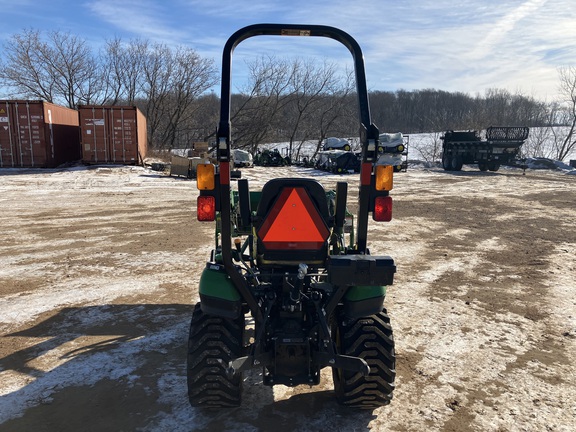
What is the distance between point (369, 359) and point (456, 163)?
25699mm

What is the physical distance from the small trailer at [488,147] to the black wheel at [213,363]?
2433 cm

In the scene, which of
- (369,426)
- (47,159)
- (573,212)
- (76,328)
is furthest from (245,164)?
(369,426)

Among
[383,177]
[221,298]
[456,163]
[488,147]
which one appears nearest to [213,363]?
[221,298]

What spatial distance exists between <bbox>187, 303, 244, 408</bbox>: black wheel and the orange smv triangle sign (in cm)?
63

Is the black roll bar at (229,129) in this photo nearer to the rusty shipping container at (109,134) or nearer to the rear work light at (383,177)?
the rear work light at (383,177)

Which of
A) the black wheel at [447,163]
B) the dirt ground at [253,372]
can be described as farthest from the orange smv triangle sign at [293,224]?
the black wheel at [447,163]

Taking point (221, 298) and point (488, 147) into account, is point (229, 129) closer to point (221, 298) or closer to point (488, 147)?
point (221, 298)

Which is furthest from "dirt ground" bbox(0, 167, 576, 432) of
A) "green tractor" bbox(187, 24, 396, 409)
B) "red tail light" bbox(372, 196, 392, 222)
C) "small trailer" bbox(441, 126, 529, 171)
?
"small trailer" bbox(441, 126, 529, 171)

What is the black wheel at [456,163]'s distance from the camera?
25872 millimetres

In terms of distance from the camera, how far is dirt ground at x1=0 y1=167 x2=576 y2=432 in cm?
290

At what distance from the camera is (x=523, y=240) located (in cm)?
841

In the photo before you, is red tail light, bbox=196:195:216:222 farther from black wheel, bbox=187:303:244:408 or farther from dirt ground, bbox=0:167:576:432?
dirt ground, bbox=0:167:576:432

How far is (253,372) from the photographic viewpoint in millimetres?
3469

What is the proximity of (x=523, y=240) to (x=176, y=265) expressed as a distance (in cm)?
662
